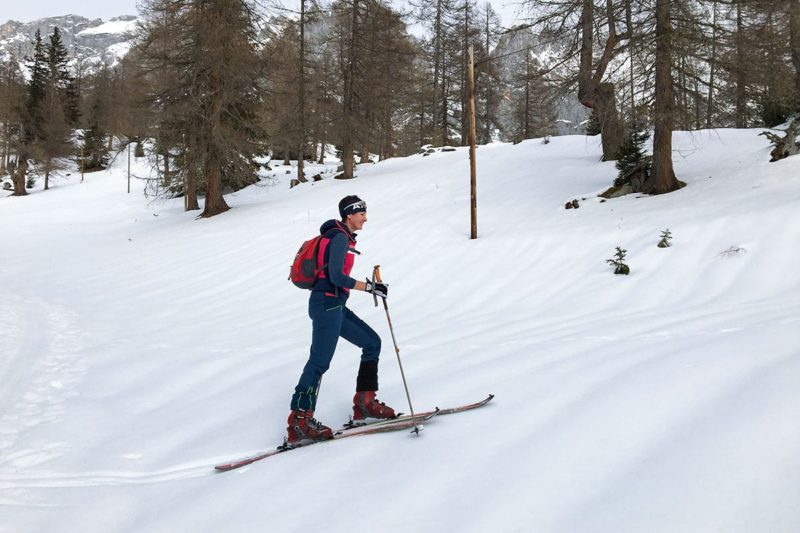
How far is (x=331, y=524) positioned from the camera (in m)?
2.88

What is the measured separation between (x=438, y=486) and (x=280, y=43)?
20.1 m

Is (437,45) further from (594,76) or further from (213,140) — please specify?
(594,76)

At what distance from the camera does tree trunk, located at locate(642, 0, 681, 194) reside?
10844 mm

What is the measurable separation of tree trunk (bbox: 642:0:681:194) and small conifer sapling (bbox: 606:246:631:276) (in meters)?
4.80

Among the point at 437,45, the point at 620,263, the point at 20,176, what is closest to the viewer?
the point at 620,263

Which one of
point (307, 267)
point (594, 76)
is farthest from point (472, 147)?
point (307, 267)

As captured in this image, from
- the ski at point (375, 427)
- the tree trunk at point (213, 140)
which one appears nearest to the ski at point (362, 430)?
the ski at point (375, 427)

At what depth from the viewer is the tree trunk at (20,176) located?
1586 inches

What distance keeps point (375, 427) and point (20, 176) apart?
48749 millimetres

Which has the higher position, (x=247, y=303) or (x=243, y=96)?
(x=243, y=96)

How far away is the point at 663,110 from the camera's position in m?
11.2

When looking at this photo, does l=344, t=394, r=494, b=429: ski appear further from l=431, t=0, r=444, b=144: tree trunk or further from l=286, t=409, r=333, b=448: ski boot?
l=431, t=0, r=444, b=144: tree trunk

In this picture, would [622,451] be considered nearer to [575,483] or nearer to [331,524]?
[575,483]

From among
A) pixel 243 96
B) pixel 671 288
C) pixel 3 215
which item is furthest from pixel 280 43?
pixel 3 215
